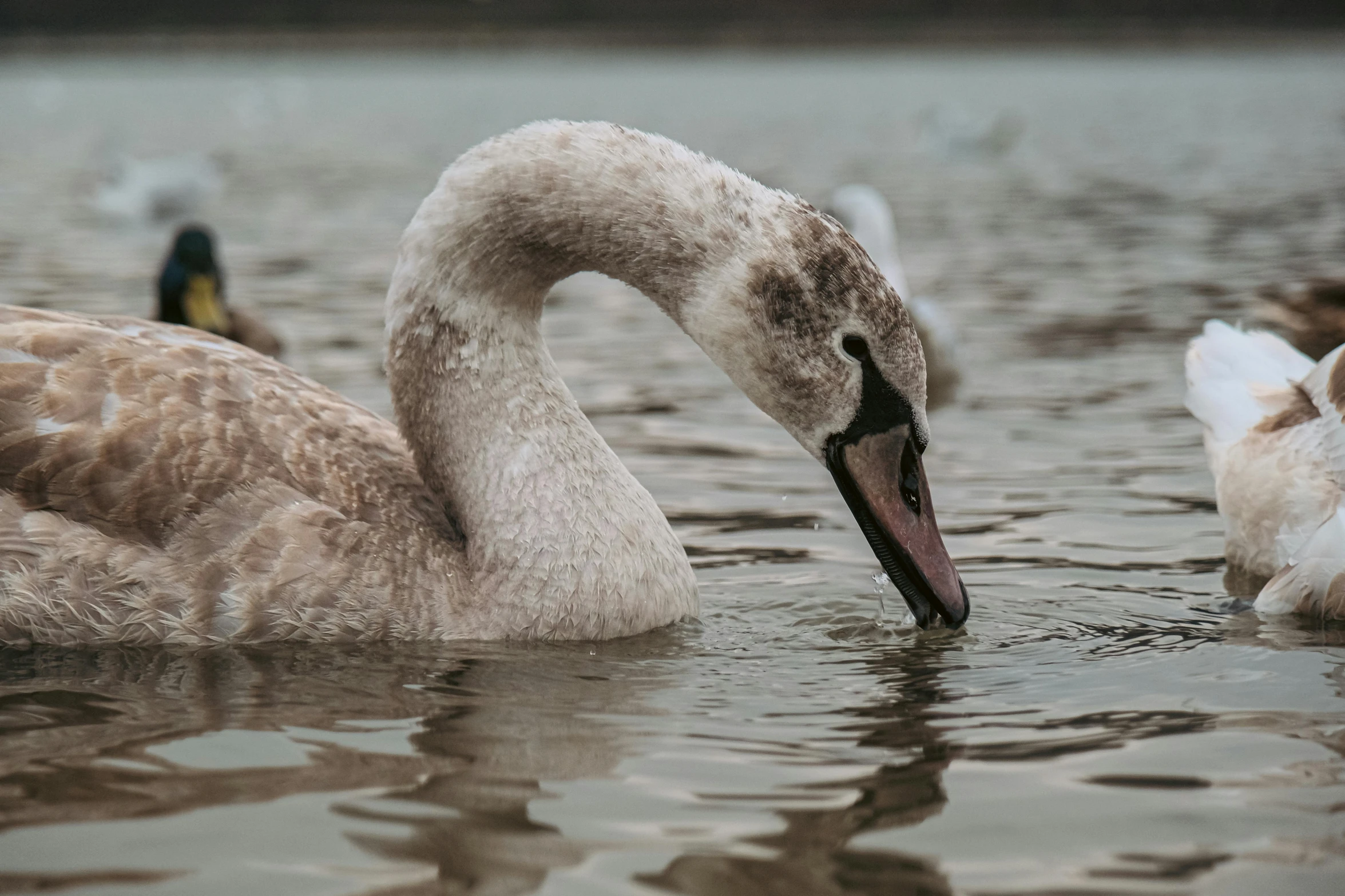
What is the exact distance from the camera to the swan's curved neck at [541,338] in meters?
5.03

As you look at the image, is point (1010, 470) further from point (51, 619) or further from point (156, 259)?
point (156, 259)

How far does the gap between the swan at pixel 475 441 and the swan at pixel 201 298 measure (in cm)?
538

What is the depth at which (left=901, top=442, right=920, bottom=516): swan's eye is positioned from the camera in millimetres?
4840

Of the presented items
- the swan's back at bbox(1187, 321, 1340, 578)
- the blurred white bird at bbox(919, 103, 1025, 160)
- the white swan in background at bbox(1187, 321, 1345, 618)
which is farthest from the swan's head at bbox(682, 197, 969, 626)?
the blurred white bird at bbox(919, 103, 1025, 160)

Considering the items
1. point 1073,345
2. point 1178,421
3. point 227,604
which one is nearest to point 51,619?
point 227,604

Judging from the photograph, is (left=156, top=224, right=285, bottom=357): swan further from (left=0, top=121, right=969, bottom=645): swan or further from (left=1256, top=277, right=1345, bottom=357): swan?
(left=1256, top=277, right=1345, bottom=357): swan

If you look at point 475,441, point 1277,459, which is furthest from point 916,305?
point 475,441

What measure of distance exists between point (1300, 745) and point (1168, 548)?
7.98 ft

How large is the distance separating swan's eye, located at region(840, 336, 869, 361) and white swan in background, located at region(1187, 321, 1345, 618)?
64.6 inches

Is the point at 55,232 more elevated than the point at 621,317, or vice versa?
the point at 55,232

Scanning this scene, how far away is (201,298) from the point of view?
11.1 metres

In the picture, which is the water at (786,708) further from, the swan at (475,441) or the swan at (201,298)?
the swan at (201,298)

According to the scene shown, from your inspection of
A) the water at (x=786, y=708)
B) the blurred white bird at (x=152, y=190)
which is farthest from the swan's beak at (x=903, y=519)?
the blurred white bird at (x=152, y=190)

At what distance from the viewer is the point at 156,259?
17.0m
